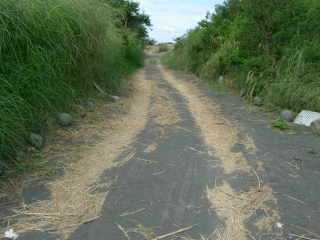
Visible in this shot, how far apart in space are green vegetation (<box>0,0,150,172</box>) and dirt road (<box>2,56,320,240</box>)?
2.59ft

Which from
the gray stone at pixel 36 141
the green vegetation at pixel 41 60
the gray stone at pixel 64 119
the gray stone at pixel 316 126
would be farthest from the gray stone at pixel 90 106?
the gray stone at pixel 316 126

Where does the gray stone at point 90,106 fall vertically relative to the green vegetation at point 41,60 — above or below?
below

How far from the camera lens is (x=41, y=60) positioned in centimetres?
582

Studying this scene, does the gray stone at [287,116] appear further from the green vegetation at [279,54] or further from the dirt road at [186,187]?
the dirt road at [186,187]

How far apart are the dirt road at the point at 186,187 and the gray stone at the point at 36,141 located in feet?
1.90

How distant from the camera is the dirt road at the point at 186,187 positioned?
341 cm

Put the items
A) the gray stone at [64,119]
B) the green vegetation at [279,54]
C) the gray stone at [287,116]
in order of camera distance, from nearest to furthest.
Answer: the gray stone at [64,119], the gray stone at [287,116], the green vegetation at [279,54]

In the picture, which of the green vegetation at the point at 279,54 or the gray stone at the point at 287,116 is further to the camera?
the green vegetation at the point at 279,54

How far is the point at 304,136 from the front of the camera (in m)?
6.53

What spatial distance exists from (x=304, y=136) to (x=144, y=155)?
276cm

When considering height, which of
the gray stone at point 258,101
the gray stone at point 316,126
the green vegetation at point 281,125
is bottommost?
the gray stone at point 258,101

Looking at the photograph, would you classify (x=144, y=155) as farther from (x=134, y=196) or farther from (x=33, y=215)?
(x=33, y=215)

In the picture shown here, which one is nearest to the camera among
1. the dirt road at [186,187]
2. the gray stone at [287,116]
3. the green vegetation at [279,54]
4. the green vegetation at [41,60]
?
the dirt road at [186,187]

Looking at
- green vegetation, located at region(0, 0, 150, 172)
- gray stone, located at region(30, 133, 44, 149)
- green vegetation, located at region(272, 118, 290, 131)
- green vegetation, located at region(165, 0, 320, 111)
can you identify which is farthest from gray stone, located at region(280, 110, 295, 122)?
gray stone, located at region(30, 133, 44, 149)
